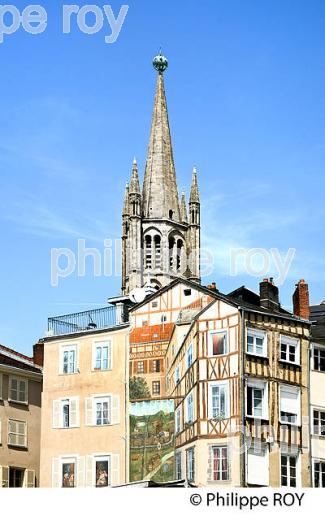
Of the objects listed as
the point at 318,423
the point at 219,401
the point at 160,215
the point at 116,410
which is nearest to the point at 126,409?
the point at 116,410

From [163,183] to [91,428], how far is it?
67764 mm

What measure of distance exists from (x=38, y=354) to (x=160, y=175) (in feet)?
206

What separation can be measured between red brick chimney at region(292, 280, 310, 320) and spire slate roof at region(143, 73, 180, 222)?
210ft

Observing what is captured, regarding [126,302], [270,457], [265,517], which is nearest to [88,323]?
[126,302]

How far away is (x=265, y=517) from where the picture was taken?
106ft

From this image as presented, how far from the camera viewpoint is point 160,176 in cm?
10538

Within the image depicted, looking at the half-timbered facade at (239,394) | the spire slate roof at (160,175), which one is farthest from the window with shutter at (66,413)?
the spire slate roof at (160,175)

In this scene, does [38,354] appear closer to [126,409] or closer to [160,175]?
[126,409]

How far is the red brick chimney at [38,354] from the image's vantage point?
4366 cm

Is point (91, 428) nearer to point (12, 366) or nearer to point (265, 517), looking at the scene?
point (12, 366)

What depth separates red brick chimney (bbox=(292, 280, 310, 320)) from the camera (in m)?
40.1

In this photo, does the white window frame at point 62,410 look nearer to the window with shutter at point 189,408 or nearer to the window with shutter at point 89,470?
the window with shutter at point 89,470

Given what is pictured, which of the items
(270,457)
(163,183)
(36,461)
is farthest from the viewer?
(163,183)

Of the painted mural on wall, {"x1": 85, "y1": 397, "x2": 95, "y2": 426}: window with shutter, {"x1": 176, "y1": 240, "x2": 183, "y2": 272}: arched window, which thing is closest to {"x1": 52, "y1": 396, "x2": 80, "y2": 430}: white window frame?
{"x1": 85, "y1": 397, "x2": 95, "y2": 426}: window with shutter
